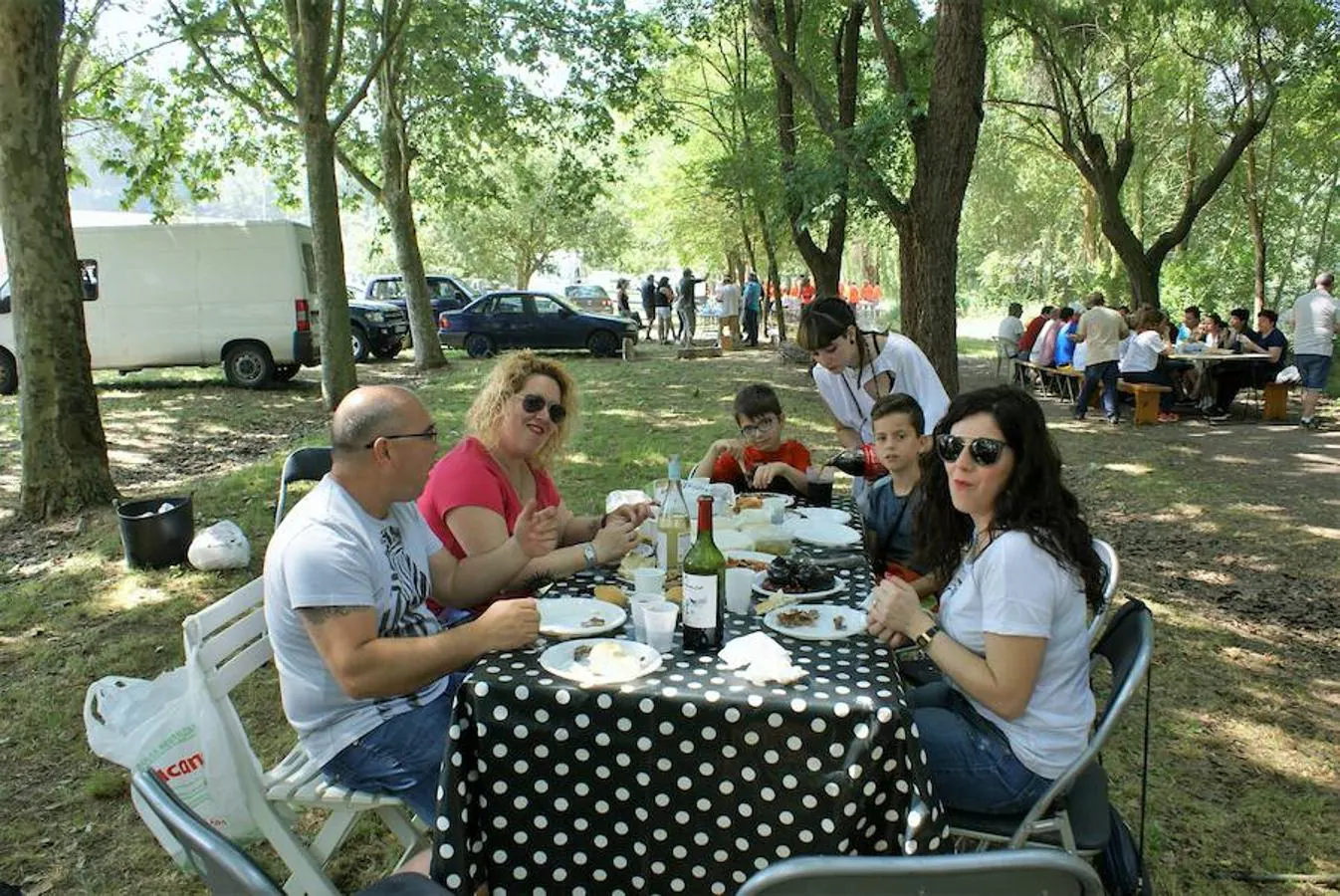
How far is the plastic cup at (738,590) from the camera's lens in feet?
8.06

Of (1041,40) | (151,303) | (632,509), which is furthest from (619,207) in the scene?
(632,509)

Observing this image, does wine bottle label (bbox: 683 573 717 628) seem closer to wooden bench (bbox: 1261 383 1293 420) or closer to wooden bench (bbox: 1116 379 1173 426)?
wooden bench (bbox: 1116 379 1173 426)

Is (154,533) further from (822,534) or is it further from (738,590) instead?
(738,590)

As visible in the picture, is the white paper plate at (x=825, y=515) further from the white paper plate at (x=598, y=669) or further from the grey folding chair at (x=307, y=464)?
the grey folding chair at (x=307, y=464)

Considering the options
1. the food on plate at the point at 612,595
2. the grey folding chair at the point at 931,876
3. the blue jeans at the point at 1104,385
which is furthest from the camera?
the blue jeans at the point at 1104,385

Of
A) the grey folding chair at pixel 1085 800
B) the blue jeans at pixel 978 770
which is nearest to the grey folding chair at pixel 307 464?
the blue jeans at pixel 978 770

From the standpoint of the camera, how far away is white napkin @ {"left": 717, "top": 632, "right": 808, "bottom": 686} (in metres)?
1.92

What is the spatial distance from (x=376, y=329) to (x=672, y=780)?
56.0ft

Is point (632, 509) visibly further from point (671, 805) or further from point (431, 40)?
point (431, 40)

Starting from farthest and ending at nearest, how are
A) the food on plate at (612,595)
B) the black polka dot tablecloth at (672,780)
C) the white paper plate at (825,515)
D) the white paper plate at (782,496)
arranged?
the white paper plate at (782,496) < the white paper plate at (825,515) < the food on plate at (612,595) < the black polka dot tablecloth at (672,780)

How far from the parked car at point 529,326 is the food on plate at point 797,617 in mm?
16431

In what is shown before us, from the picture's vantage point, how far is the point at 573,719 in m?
1.91

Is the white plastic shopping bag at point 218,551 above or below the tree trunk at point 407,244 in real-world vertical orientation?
below

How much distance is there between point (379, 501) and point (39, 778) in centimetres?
215
